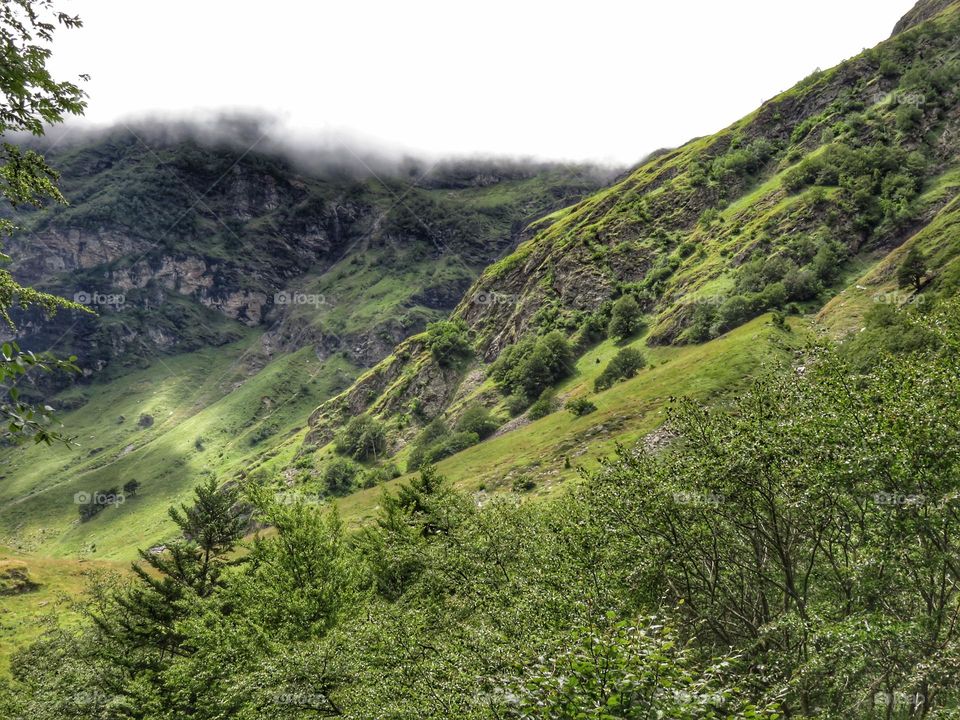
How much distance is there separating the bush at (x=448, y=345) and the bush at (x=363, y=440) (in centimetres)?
2538

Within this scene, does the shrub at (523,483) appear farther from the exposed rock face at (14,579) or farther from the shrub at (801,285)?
the exposed rock face at (14,579)

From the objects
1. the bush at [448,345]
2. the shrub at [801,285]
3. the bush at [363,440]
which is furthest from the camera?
the bush at [448,345]

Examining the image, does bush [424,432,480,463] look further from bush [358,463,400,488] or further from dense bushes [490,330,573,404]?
dense bushes [490,330,573,404]

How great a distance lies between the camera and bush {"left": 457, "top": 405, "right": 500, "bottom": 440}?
100000mm

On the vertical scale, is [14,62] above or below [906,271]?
above

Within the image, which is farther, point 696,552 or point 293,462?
point 293,462

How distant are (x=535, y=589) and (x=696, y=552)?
20.2 feet

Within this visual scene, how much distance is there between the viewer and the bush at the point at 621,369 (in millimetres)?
84537

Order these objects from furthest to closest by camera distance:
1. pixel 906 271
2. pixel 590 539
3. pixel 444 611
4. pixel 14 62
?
pixel 906 271, pixel 444 611, pixel 590 539, pixel 14 62

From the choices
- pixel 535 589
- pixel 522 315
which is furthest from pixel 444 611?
pixel 522 315

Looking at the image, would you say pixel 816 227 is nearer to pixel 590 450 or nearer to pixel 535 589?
pixel 590 450

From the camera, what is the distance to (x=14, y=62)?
761cm

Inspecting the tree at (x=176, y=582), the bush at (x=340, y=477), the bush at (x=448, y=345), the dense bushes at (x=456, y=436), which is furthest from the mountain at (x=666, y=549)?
the bush at (x=448, y=345)

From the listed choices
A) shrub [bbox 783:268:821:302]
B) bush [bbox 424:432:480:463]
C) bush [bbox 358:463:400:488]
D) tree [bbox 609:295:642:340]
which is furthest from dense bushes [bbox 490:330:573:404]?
shrub [bbox 783:268:821:302]
